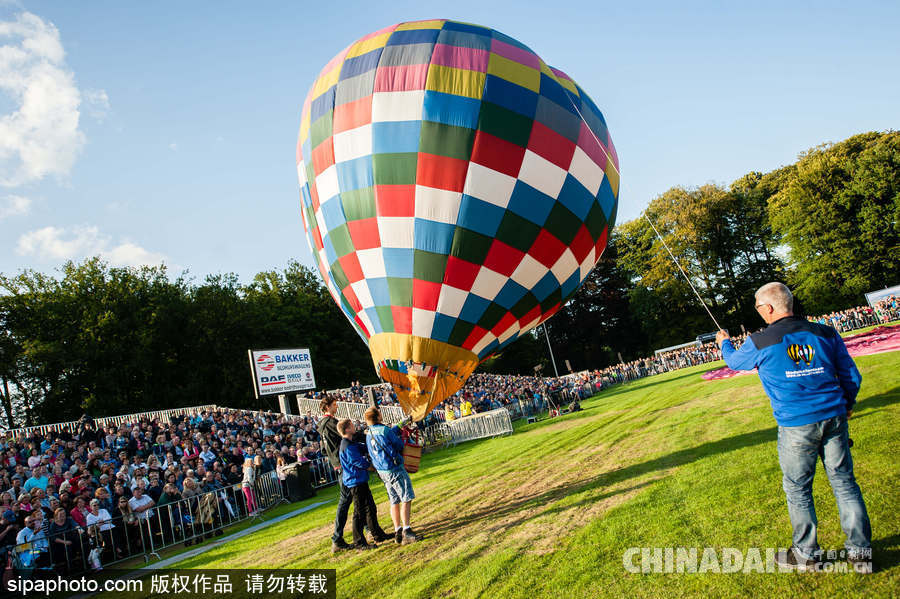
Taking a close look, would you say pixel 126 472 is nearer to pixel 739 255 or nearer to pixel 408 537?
pixel 408 537

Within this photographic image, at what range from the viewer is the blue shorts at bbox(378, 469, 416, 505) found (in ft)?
18.6

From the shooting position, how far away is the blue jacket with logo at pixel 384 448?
5746 millimetres

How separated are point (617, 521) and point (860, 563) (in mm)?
1916

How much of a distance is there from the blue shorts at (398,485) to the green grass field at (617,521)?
1.66 feet

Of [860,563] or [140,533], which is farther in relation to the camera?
[140,533]

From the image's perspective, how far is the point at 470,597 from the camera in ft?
12.2

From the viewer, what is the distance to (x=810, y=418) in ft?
10.6

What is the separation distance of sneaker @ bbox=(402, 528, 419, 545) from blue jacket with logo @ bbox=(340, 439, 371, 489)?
745 mm

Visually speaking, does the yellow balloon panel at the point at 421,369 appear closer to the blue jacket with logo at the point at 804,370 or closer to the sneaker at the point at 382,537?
the sneaker at the point at 382,537

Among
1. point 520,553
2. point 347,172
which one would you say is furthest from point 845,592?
point 347,172

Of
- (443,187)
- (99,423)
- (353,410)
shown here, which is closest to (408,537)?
(443,187)

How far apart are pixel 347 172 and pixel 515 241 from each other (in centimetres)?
291

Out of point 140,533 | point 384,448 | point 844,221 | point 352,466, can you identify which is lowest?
point 140,533

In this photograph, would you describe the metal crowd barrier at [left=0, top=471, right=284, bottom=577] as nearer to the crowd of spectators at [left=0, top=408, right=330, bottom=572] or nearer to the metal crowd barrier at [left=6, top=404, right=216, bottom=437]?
the crowd of spectators at [left=0, top=408, right=330, bottom=572]
